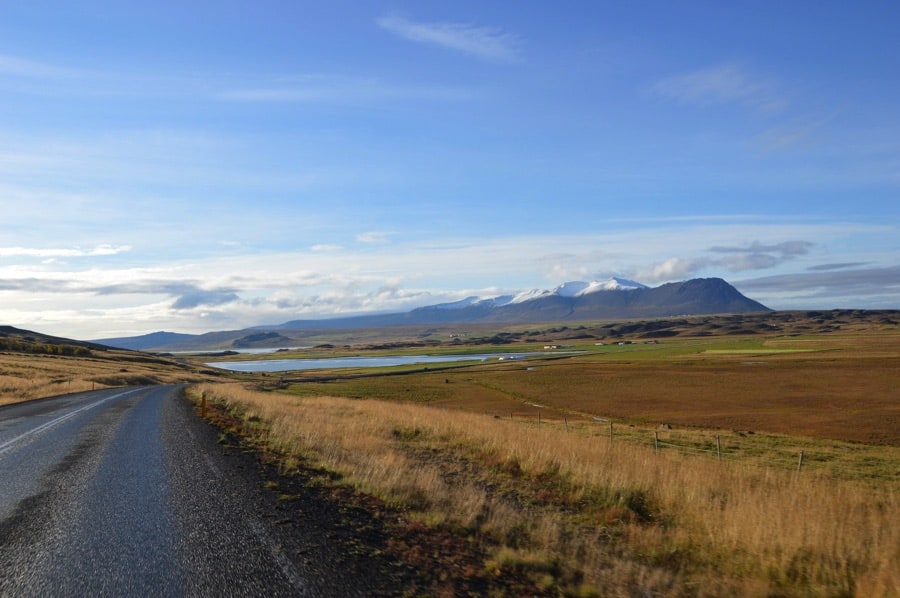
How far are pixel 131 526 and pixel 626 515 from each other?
330 inches

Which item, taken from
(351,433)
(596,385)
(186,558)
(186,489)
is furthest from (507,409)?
(186,558)

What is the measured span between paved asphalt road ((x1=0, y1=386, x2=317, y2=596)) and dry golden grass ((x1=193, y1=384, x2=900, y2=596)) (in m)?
2.56

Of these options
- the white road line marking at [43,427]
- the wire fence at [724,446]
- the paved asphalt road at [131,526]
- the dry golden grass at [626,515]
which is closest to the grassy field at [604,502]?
the dry golden grass at [626,515]

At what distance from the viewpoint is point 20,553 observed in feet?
24.1

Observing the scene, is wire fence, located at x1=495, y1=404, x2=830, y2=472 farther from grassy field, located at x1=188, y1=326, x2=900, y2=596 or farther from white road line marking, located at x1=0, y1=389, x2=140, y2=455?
white road line marking, located at x1=0, y1=389, x2=140, y2=455

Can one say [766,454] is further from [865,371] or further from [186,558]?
[865,371]

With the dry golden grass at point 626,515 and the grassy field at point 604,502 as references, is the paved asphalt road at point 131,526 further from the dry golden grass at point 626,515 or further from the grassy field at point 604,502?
Answer: the dry golden grass at point 626,515

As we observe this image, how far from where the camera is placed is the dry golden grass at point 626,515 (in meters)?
7.30

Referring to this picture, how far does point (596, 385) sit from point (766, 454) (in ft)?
156

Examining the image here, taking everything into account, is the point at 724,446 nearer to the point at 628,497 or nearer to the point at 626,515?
the point at 628,497

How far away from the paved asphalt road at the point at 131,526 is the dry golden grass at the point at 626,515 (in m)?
2.56

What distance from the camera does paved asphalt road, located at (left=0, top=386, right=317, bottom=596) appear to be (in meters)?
6.42

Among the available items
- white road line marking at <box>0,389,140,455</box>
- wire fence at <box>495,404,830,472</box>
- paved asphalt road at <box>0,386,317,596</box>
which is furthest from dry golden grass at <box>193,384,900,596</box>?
white road line marking at <box>0,389,140,455</box>

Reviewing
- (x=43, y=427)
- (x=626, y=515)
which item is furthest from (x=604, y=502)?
(x=43, y=427)
